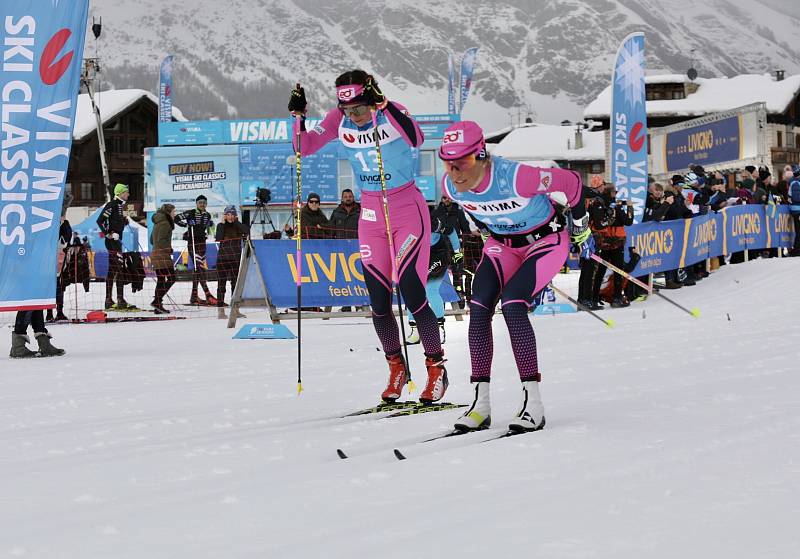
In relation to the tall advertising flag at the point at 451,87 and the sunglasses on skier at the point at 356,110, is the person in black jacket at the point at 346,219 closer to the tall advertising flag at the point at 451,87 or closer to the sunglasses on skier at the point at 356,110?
the sunglasses on skier at the point at 356,110

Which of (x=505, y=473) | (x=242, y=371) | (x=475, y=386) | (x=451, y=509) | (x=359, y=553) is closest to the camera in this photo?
(x=359, y=553)

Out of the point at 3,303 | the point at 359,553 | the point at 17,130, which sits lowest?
the point at 359,553

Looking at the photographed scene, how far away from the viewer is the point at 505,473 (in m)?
3.79

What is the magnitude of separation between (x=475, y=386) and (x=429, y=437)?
432 millimetres

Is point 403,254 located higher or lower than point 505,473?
higher

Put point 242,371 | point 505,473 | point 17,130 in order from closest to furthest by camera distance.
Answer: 1. point 505,473
2. point 242,371
3. point 17,130

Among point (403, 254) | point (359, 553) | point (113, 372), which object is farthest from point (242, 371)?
point (359, 553)

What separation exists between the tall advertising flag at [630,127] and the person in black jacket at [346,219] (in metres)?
4.43

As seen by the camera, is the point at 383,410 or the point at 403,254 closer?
the point at 383,410

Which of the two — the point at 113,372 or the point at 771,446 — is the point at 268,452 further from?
the point at 113,372

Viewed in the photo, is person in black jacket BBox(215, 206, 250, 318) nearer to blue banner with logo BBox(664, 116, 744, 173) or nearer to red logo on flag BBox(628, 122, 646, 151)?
red logo on flag BBox(628, 122, 646, 151)

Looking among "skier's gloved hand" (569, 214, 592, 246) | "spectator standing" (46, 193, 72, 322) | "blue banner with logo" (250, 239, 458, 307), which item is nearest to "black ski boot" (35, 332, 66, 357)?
"spectator standing" (46, 193, 72, 322)

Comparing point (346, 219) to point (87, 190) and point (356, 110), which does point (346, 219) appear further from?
point (87, 190)

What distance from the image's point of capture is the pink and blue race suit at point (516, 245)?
4875mm
